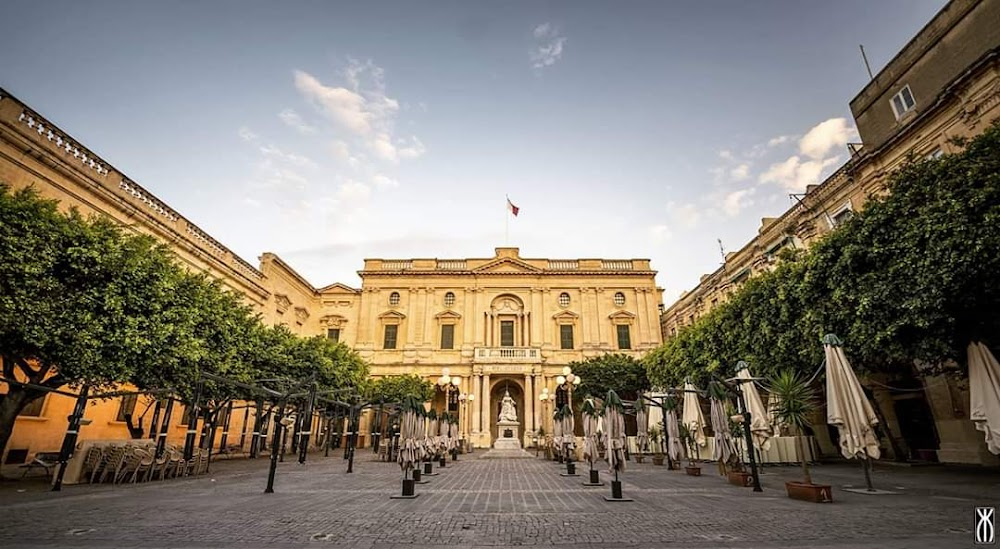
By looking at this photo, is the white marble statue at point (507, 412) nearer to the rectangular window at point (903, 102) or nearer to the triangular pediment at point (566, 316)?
the triangular pediment at point (566, 316)

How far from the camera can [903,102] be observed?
17391 mm

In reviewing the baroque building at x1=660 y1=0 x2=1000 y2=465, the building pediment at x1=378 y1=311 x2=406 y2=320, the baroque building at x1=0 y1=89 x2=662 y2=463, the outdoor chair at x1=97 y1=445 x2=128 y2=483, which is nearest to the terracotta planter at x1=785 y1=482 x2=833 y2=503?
the baroque building at x1=660 y1=0 x2=1000 y2=465

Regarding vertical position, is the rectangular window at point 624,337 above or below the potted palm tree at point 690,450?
above

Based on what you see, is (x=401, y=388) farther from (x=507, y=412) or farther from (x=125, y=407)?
(x=125, y=407)

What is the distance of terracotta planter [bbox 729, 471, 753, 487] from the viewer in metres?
10.6

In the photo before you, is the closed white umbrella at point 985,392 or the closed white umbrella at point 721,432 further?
the closed white umbrella at point 721,432

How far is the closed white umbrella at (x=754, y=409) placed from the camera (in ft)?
35.0

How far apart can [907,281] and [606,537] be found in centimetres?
1014

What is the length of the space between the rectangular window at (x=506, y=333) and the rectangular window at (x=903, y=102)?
89.0ft

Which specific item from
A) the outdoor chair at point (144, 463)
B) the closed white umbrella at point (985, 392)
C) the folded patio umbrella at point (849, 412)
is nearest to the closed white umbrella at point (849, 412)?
the folded patio umbrella at point (849, 412)

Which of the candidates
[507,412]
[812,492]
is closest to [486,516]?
[812,492]

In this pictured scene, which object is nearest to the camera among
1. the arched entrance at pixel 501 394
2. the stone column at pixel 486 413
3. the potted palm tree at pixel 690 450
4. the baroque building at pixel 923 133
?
the potted palm tree at pixel 690 450

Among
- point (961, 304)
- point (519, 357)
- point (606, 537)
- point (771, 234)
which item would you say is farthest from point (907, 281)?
point (519, 357)

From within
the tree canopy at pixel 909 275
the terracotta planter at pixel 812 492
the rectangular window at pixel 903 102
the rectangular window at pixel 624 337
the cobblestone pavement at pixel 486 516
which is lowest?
the cobblestone pavement at pixel 486 516
